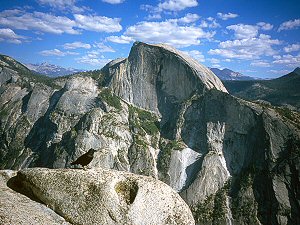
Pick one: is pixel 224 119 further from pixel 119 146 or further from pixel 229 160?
pixel 119 146

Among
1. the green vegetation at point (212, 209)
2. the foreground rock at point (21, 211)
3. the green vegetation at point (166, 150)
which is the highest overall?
the foreground rock at point (21, 211)

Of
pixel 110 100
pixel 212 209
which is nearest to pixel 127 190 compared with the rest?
pixel 212 209

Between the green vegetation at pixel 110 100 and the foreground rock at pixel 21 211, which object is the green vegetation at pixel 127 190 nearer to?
the foreground rock at pixel 21 211

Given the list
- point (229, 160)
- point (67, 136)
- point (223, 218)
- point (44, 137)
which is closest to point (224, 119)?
point (229, 160)

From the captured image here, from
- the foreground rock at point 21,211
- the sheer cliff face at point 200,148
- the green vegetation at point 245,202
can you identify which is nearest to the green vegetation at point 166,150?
the sheer cliff face at point 200,148

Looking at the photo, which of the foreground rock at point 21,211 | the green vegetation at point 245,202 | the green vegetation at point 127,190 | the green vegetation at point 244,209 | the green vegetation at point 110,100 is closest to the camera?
the foreground rock at point 21,211
